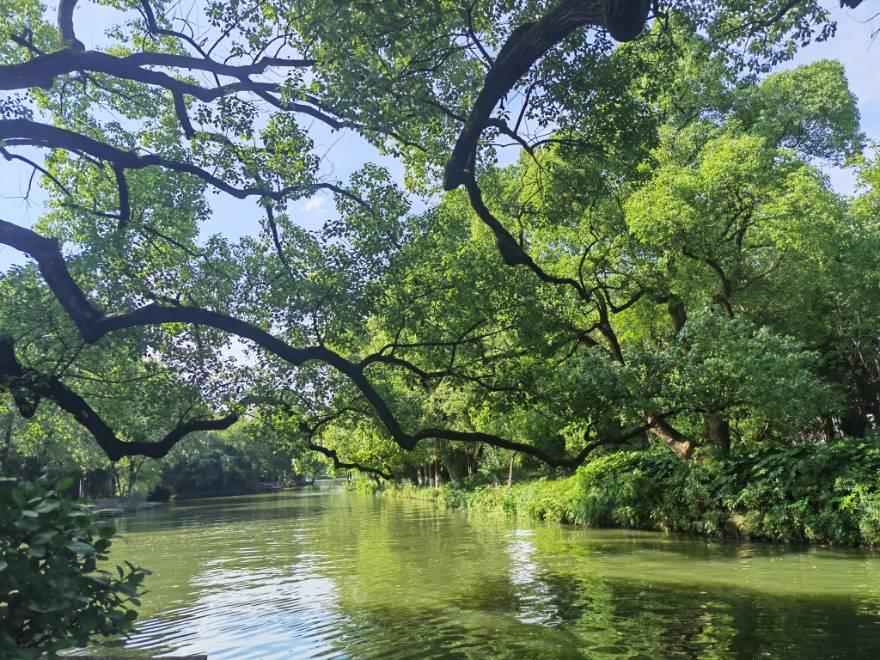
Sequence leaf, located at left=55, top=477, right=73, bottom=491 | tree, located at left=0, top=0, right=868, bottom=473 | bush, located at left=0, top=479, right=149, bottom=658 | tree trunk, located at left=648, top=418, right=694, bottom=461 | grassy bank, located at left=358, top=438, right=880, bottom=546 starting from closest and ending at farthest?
bush, located at left=0, top=479, right=149, bottom=658
leaf, located at left=55, top=477, right=73, bottom=491
tree, located at left=0, top=0, right=868, bottom=473
grassy bank, located at left=358, top=438, right=880, bottom=546
tree trunk, located at left=648, top=418, right=694, bottom=461

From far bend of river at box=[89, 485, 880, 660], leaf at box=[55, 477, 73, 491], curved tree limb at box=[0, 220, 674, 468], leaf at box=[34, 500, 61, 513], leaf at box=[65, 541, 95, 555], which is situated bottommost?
far bend of river at box=[89, 485, 880, 660]

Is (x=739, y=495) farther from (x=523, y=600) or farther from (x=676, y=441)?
(x=523, y=600)

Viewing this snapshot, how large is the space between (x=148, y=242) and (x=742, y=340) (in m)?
15.1

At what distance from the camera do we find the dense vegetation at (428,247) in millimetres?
8438

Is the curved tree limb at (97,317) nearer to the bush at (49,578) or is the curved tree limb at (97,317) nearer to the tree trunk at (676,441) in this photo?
the bush at (49,578)

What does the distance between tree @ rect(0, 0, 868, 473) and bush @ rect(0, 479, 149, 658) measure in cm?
515

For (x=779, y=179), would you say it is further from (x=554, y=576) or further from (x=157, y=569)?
(x=157, y=569)

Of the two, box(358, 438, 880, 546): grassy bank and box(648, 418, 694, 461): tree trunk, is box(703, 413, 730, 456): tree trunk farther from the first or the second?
box(358, 438, 880, 546): grassy bank

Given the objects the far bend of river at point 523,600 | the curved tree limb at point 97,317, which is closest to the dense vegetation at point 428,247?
the curved tree limb at point 97,317

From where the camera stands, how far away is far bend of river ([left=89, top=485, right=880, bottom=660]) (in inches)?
346

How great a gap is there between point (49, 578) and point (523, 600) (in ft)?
32.0

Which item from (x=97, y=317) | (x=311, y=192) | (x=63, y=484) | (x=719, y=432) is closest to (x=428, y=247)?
(x=311, y=192)

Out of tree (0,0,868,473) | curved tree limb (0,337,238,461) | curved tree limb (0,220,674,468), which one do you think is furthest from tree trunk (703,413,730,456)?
curved tree limb (0,337,238,461)

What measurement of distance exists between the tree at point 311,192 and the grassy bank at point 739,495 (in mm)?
5396
